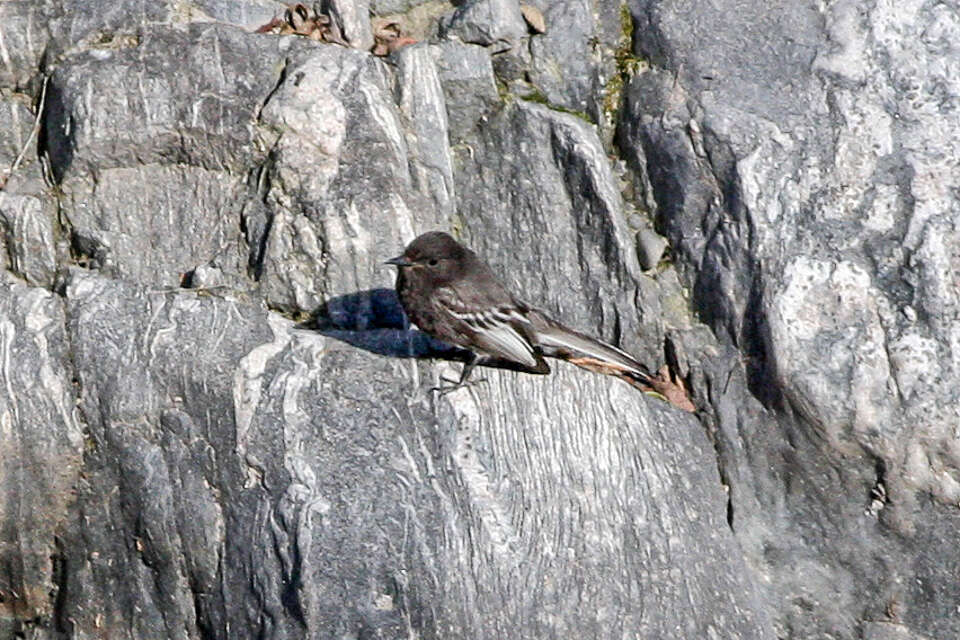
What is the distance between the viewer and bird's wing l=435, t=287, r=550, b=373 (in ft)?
24.2

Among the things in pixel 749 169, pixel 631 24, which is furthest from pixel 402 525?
pixel 631 24

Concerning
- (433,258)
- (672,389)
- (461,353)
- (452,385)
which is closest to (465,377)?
(452,385)

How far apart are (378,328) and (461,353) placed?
1.92 feet

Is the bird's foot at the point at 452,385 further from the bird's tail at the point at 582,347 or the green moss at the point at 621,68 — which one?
the green moss at the point at 621,68

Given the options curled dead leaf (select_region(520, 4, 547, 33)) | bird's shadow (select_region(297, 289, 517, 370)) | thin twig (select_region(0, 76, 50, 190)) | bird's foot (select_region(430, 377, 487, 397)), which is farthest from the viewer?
curled dead leaf (select_region(520, 4, 547, 33))

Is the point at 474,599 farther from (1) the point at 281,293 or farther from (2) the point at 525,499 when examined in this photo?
(1) the point at 281,293

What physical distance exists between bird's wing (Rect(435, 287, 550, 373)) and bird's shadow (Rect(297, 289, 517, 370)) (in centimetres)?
19

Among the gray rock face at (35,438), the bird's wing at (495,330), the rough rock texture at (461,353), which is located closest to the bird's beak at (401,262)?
the bird's wing at (495,330)

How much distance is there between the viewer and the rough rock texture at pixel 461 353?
6.96 meters

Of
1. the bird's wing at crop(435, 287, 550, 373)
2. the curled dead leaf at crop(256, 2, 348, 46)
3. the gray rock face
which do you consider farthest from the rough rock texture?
the bird's wing at crop(435, 287, 550, 373)

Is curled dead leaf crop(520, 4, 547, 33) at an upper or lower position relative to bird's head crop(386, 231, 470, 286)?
upper

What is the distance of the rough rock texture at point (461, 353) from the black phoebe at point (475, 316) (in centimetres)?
21

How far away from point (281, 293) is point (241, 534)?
1649 mm

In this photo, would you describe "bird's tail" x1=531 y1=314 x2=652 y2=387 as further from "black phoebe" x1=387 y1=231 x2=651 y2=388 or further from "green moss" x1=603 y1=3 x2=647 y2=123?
"green moss" x1=603 y1=3 x2=647 y2=123
